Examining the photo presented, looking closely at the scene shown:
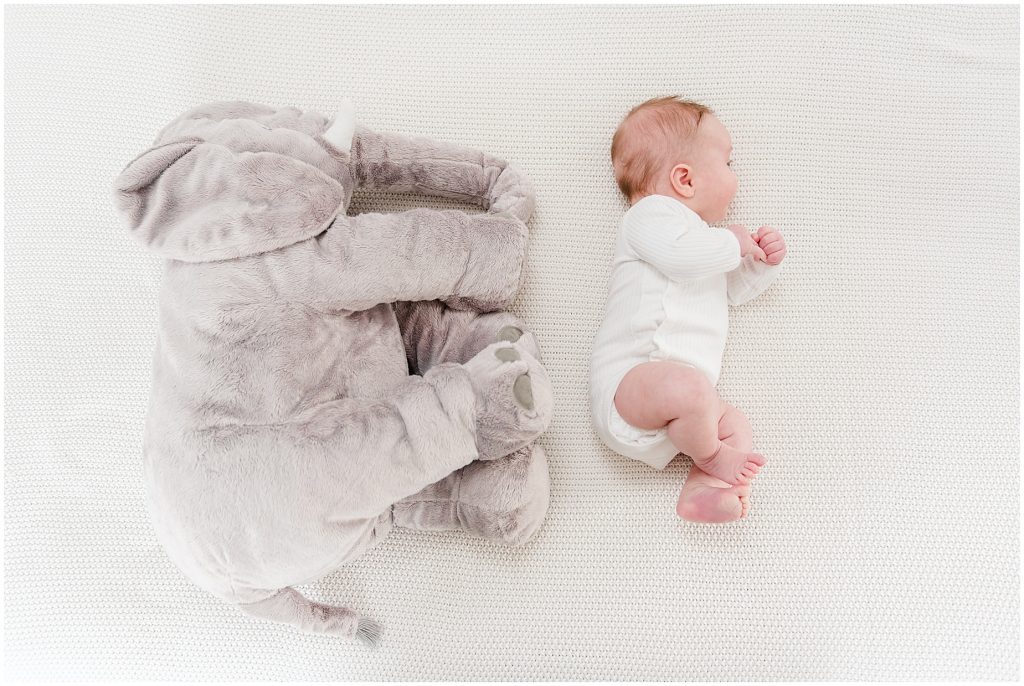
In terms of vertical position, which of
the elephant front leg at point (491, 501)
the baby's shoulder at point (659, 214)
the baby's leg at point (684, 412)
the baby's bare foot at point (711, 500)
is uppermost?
the baby's shoulder at point (659, 214)

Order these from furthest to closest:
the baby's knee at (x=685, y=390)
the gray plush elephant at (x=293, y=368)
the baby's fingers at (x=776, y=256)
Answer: the baby's fingers at (x=776, y=256) → the baby's knee at (x=685, y=390) → the gray plush elephant at (x=293, y=368)

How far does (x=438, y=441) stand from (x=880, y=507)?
75 centimetres

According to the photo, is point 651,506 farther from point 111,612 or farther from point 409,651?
point 111,612

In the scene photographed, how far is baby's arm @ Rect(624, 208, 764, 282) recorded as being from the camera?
1.05 m

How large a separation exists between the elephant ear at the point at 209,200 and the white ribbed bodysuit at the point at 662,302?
1.68 ft

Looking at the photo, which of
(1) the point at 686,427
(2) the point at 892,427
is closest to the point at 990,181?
(2) the point at 892,427

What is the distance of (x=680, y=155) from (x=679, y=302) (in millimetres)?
244

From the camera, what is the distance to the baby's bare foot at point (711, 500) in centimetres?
103

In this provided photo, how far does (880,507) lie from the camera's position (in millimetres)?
1138

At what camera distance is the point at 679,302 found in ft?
3.58

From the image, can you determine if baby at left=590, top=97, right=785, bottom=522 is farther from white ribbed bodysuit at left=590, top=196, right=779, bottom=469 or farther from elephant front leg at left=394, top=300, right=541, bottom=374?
elephant front leg at left=394, top=300, right=541, bottom=374

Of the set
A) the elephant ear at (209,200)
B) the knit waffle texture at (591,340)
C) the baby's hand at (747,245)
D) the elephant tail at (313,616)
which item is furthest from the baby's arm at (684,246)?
the elephant tail at (313,616)

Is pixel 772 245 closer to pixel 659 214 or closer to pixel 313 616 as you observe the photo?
pixel 659 214

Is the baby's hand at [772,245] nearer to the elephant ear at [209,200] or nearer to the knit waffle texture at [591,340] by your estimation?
the knit waffle texture at [591,340]
